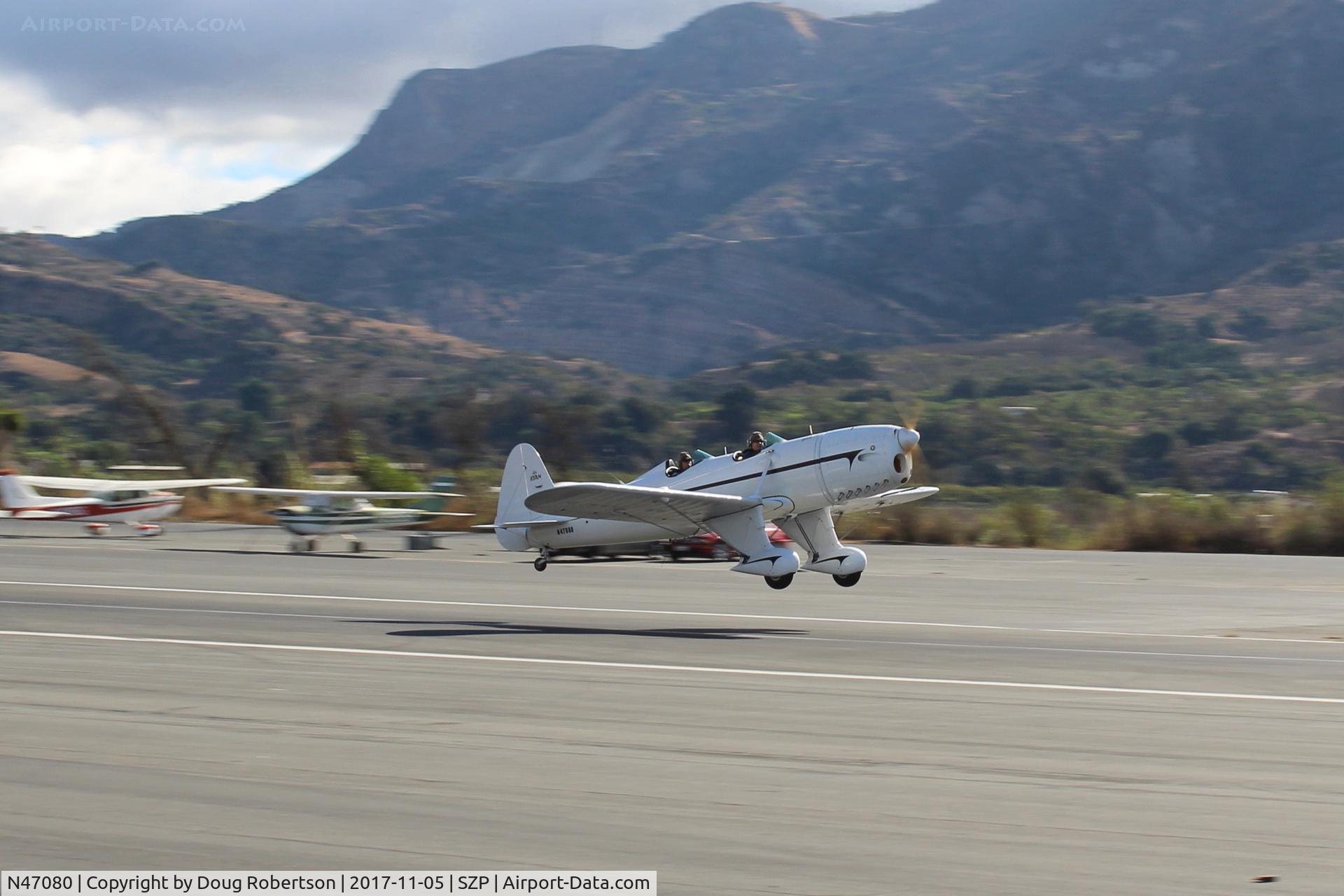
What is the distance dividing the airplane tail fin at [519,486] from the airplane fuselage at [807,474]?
2.27 m

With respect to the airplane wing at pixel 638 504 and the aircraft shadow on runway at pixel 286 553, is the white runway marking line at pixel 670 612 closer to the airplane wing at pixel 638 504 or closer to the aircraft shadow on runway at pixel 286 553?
the airplane wing at pixel 638 504

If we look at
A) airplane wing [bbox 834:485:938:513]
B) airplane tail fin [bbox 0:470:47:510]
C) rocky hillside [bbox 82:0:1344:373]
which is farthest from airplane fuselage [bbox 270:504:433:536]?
rocky hillside [bbox 82:0:1344:373]

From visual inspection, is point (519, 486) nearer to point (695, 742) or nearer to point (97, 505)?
point (695, 742)

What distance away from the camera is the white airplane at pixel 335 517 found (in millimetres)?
30688

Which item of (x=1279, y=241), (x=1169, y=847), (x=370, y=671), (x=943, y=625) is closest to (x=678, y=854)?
(x=1169, y=847)

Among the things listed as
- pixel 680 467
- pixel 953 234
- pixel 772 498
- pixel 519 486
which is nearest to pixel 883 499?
pixel 772 498

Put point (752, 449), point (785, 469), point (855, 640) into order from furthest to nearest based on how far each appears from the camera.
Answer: point (752, 449) → point (785, 469) → point (855, 640)

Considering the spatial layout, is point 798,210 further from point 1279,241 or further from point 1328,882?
point 1328,882

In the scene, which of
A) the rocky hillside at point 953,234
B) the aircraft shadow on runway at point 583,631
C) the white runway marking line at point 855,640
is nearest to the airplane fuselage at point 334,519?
the white runway marking line at point 855,640

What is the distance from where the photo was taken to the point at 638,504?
759 inches

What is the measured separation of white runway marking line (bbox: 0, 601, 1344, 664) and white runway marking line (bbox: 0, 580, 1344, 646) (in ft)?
5.07

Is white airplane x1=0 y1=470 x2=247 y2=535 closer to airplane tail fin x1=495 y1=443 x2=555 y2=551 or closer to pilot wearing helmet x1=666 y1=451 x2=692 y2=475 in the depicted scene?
airplane tail fin x1=495 y1=443 x2=555 y2=551

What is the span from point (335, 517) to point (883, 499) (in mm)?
14714

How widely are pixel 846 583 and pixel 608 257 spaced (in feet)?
510
